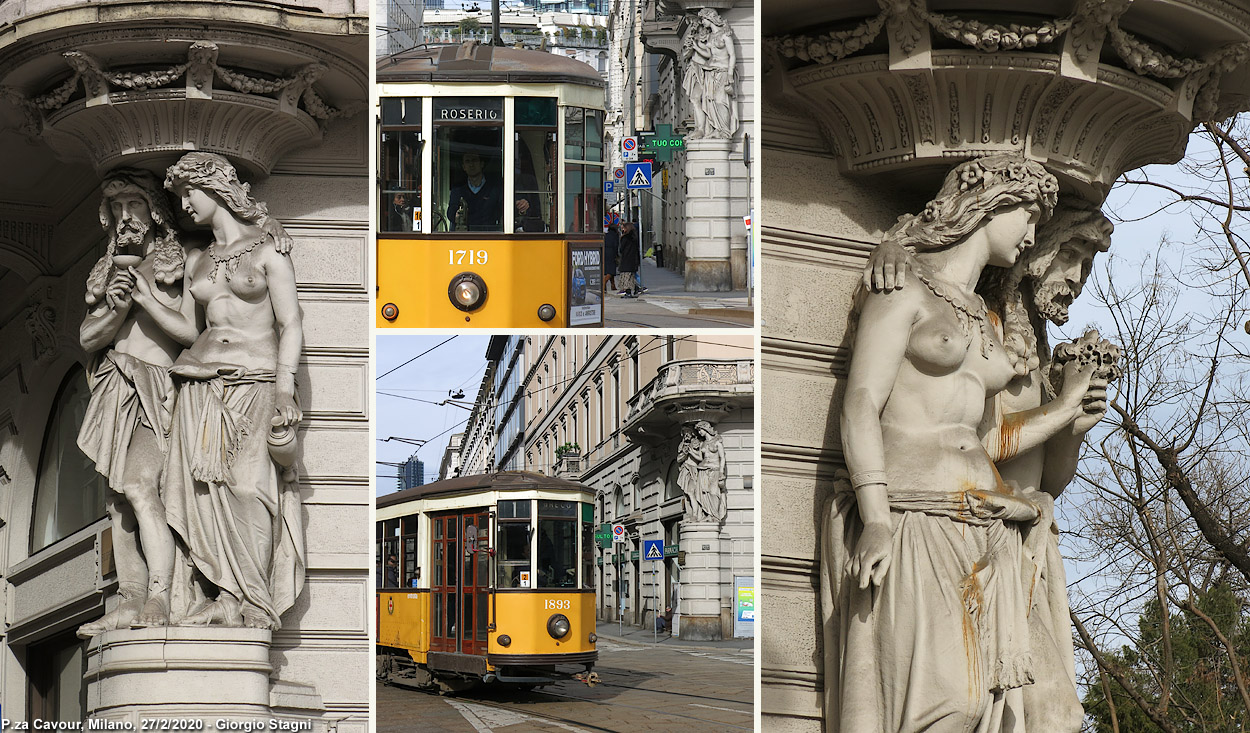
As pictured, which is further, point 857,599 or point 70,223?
point 70,223

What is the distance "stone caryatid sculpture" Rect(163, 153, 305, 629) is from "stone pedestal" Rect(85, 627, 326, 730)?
0.40 ft

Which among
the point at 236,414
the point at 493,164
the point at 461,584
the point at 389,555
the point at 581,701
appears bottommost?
the point at 581,701

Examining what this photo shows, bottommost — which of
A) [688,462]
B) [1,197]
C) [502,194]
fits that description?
[688,462]

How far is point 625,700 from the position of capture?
610 centimetres

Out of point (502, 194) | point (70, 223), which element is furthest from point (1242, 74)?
point (70, 223)

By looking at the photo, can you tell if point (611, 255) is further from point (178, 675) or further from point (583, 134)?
point (178, 675)

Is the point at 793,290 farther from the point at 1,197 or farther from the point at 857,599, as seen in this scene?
the point at 1,197

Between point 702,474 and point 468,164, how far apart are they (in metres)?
1.54

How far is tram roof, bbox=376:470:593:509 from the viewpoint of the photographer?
19.8 feet

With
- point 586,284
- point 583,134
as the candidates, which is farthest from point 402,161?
point 586,284

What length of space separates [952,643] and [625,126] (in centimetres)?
235

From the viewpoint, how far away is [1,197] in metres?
9.16

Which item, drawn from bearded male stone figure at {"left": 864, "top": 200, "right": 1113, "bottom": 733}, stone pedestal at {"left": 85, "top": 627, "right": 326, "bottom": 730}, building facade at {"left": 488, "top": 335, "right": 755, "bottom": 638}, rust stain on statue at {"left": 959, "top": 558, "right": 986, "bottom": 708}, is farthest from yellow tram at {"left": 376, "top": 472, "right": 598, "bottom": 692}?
bearded male stone figure at {"left": 864, "top": 200, "right": 1113, "bottom": 733}

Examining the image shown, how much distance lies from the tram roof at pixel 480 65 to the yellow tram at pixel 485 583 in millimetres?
1550
